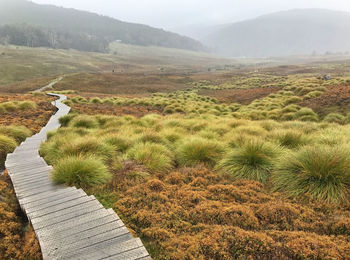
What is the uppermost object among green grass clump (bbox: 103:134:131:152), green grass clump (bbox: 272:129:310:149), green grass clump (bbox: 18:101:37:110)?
green grass clump (bbox: 272:129:310:149)

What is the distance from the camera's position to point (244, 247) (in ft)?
12.9

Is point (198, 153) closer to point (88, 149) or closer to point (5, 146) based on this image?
point (88, 149)

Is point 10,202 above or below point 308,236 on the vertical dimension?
below

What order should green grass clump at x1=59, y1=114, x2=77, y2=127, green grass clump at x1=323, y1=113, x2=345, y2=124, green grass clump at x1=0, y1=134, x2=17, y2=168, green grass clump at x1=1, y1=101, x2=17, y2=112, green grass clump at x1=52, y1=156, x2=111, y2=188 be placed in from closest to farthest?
green grass clump at x1=52, y1=156, x2=111, y2=188, green grass clump at x1=0, y1=134, x2=17, y2=168, green grass clump at x1=59, y1=114, x2=77, y2=127, green grass clump at x1=323, y1=113, x2=345, y2=124, green grass clump at x1=1, y1=101, x2=17, y2=112

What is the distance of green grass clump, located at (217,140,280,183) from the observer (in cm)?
689

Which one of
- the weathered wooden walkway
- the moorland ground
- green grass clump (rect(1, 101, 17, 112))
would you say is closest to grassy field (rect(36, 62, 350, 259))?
the moorland ground

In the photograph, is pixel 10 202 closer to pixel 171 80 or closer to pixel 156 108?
pixel 156 108

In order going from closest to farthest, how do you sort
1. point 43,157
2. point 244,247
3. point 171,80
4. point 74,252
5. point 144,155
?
point 74,252 → point 244,247 → point 144,155 → point 43,157 → point 171,80

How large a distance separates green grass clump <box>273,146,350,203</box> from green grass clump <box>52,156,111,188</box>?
15.3 ft

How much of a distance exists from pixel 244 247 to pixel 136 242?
174 cm

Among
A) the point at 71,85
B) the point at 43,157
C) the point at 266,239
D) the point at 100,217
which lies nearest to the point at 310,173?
the point at 266,239

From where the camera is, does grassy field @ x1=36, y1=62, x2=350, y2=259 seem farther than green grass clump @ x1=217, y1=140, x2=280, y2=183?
No

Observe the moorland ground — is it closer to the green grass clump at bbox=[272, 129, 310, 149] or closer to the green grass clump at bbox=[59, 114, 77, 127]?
the green grass clump at bbox=[272, 129, 310, 149]

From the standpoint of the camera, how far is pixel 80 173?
654cm
